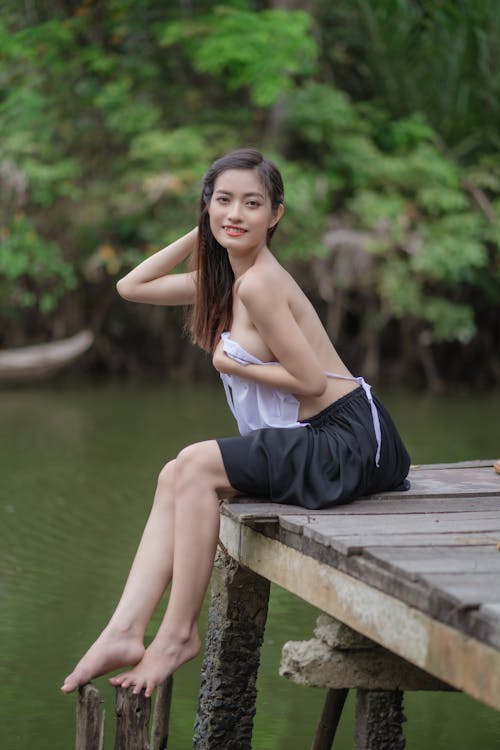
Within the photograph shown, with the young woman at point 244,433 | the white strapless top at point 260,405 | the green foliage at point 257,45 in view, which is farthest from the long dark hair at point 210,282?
the green foliage at point 257,45

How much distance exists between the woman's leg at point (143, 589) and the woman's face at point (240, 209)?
67 cm

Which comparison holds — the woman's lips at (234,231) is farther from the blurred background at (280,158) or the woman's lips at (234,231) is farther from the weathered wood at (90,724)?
the blurred background at (280,158)

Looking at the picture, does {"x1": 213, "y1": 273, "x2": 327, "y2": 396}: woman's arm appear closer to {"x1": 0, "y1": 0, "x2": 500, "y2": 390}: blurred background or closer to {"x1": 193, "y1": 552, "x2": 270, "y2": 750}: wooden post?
{"x1": 193, "y1": 552, "x2": 270, "y2": 750}: wooden post

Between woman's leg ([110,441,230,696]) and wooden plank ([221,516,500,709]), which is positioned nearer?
wooden plank ([221,516,500,709])

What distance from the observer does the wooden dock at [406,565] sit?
96.1 inches

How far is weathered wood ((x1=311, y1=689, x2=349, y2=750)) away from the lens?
11.8 feet

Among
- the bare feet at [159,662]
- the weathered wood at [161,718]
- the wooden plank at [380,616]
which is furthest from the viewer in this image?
the weathered wood at [161,718]

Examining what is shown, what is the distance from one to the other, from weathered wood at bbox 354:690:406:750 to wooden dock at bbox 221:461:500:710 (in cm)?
28

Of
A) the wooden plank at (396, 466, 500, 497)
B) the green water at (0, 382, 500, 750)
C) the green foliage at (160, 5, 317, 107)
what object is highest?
the green foliage at (160, 5, 317, 107)

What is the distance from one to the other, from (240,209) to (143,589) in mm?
1064

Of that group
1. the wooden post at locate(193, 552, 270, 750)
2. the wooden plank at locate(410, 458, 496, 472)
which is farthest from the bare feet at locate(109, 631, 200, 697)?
the wooden plank at locate(410, 458, 496, 472)

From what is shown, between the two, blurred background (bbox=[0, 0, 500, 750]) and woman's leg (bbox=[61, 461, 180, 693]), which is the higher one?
blurred background (bbox=[0, 0, 500, 750])

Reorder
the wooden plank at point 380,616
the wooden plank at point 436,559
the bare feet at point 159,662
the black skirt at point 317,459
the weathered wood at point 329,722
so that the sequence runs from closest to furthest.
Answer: the wooden plank at point 380,616 < the wooden plank at point 436,559 < the bare feet at point 159,662 < the black skirt at point 317,459 < the weathered wood at point 329,722

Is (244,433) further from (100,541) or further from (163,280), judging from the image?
A: (100,541)
